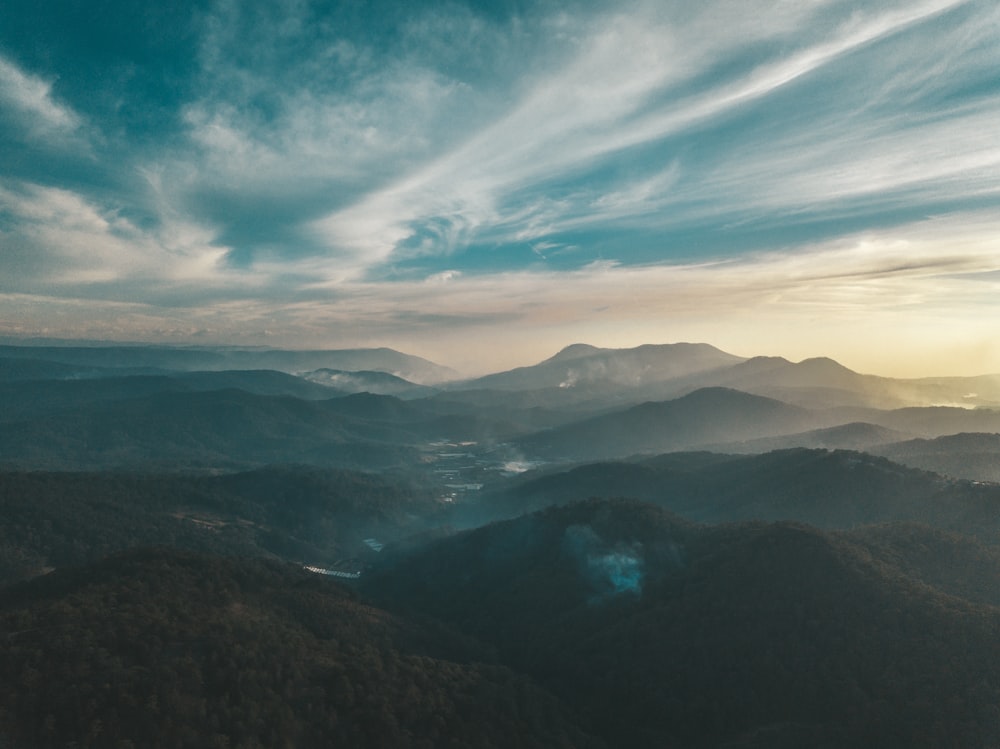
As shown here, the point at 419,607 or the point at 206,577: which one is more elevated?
the point at 206,577

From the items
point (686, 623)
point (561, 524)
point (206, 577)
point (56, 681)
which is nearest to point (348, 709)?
point (56, 681)

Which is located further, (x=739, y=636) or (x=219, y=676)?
(x=739, y=636)

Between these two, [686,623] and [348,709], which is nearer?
[348,709]

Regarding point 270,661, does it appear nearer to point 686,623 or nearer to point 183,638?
point 183,638

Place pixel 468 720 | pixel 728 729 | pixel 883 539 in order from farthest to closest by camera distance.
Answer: pixel 883 539
pixel 728 729
pixel 468 720

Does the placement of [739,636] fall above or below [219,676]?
below

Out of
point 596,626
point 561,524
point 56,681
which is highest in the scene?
point 56,681
